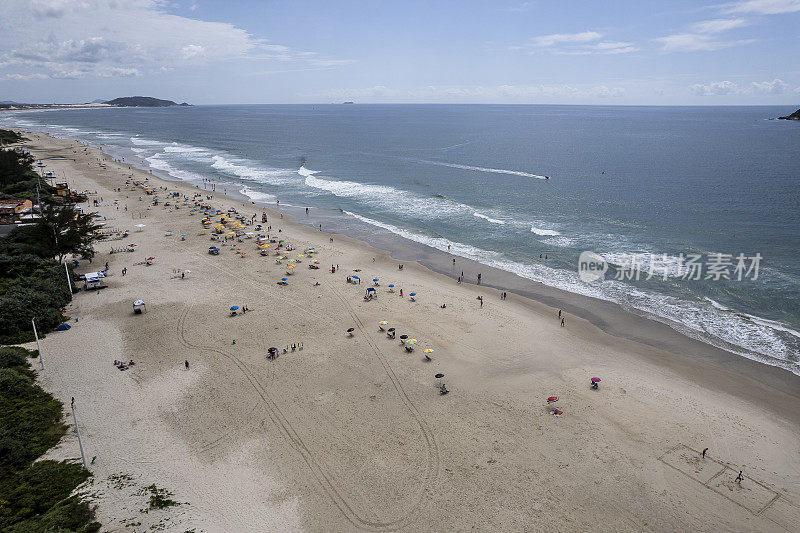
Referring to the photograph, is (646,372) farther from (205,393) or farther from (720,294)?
(205,393)

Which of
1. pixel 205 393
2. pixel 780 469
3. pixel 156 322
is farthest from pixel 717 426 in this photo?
pixel 156 322

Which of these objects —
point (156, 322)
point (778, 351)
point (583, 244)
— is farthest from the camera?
point (583, 244)

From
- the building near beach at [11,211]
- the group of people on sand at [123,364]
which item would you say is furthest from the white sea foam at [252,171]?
the group of people on sand at [123,364]

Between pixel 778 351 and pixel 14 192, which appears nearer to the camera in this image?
pixel 778 351

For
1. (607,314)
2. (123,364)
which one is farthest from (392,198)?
(123,364)

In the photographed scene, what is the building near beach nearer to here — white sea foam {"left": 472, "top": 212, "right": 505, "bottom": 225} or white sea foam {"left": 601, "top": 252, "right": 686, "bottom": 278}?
white sea foam {"left": 472, "top": 212, "right": 505, "bottom": 225}

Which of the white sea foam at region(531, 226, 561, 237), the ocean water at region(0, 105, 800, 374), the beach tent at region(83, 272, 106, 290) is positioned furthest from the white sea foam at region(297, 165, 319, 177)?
the beach tent at region(83, 272, 106, 290)

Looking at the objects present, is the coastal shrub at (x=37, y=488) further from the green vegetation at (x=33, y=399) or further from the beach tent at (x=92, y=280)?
the beach tent at (x=92, y=280)
